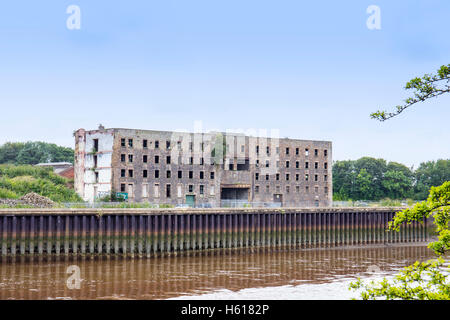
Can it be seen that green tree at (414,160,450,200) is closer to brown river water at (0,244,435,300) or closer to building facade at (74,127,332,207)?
building facade at (74,127,332,207)

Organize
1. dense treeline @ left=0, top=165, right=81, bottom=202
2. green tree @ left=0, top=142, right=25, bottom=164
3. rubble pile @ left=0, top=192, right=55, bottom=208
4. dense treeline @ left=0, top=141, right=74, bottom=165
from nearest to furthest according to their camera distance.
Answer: rubble pile @ left=0, top=192, right=55, bottom=208 < dense treeline @ left=0, top=165, right=81, bottom=202 < dense treeline @ left=0, top=141, right=74, bottom=165 < green tree @ left=0, top=142, right=25, bottom=164

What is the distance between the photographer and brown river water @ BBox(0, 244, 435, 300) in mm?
26938

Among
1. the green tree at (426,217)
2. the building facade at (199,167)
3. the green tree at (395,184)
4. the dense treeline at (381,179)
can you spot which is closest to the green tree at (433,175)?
the dense treeline at (381,179)

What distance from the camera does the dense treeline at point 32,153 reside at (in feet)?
456

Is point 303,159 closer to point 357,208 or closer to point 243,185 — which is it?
point 243,185

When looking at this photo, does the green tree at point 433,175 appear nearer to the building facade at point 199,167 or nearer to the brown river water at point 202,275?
the building facade at point 199,167

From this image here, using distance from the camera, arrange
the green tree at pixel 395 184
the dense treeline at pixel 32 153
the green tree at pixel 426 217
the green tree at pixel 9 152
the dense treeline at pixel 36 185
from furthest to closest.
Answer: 1. the green tree at pixel 9 152
2. the dense treeline at pixel 32 153
3. the green tree at pixel 395 184
4. the dense treeline at pixel 36 185
5. the green tree at pixel 426 217

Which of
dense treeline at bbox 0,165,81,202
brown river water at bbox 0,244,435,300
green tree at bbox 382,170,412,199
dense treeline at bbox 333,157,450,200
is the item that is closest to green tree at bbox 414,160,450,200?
dense treeline at bbox 333,157,450,200

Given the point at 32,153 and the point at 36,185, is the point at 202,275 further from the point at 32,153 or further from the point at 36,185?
the point at 32,153

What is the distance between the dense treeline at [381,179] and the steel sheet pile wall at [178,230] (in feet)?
205

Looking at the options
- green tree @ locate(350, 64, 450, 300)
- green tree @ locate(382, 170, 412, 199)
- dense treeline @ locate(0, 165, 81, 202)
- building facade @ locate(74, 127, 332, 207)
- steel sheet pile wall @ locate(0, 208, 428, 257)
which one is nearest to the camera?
green tree @ locate(350, 64, 450, 300)

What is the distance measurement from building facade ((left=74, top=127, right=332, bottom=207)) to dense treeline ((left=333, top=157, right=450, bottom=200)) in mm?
36477
